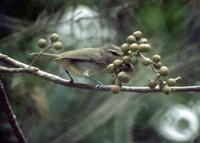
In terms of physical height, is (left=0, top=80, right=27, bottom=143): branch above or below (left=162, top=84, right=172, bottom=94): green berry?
below

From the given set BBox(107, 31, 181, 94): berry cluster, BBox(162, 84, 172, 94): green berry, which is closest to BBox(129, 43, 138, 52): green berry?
BBox(107, 31, 181, 94): berry cluster

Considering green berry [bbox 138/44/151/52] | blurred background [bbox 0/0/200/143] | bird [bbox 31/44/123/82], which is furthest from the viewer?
blurred background [bbox 0/0/200/143]

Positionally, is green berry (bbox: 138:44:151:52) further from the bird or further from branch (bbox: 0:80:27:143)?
the bird

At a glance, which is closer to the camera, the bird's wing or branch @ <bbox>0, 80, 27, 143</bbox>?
branch @ <bbox>0, 80, 27, 143</bbox>

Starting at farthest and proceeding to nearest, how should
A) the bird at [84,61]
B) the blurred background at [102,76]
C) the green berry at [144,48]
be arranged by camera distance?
the blurred background at [102,76] → the bird at [84,61] → the green berry at [144,48]

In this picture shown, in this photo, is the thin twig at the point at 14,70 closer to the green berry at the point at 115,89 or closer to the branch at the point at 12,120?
the branch at the point at 12,120

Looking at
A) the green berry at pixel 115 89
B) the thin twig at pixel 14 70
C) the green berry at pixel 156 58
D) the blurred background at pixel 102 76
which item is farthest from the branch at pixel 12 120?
the blurred background at pixel 102 76

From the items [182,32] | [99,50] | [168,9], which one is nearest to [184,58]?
[182,32]

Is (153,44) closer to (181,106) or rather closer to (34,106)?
(181,106)
